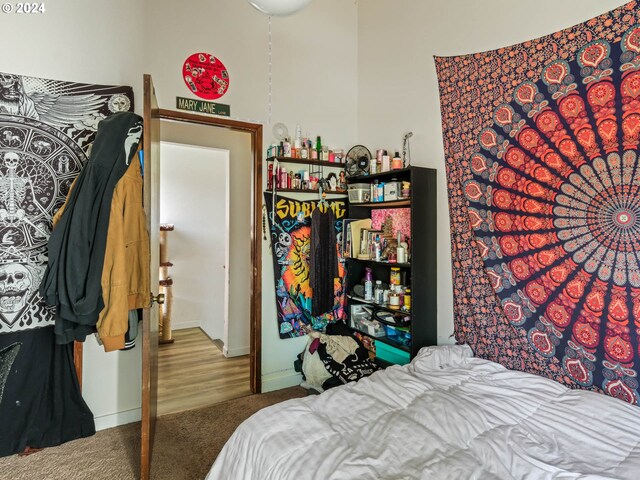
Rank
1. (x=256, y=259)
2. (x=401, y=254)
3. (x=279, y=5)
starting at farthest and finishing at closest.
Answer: (x=256, y=259) < (x=401, y=254) < (x=279, y=5)

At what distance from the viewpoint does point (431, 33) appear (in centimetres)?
266

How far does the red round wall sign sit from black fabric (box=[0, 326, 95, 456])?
1.92 metres

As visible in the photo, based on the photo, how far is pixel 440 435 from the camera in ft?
4.72

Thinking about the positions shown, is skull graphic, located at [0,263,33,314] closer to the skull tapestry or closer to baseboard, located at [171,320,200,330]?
the skull tapestry

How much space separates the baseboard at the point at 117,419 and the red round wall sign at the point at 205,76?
2349 mm

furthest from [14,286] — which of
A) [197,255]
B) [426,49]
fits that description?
[426,49]

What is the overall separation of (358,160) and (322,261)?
36.2 inches

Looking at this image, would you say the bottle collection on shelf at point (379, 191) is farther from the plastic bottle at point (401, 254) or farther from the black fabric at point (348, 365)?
the black fabric at point (348, 365)

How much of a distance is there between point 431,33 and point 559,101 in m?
1.21

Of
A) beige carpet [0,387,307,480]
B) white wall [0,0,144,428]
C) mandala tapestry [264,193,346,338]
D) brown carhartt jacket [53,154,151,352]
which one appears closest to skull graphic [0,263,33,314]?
white wall [0,0,144,428]

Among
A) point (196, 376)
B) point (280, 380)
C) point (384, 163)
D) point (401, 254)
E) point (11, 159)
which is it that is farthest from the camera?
point (196, 376)

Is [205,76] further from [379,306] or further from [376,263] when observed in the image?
[379,306]

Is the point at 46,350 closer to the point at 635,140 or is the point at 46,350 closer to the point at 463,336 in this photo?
the point at 463,336

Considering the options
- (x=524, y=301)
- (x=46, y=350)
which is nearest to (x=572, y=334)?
(x=524, y=301)
